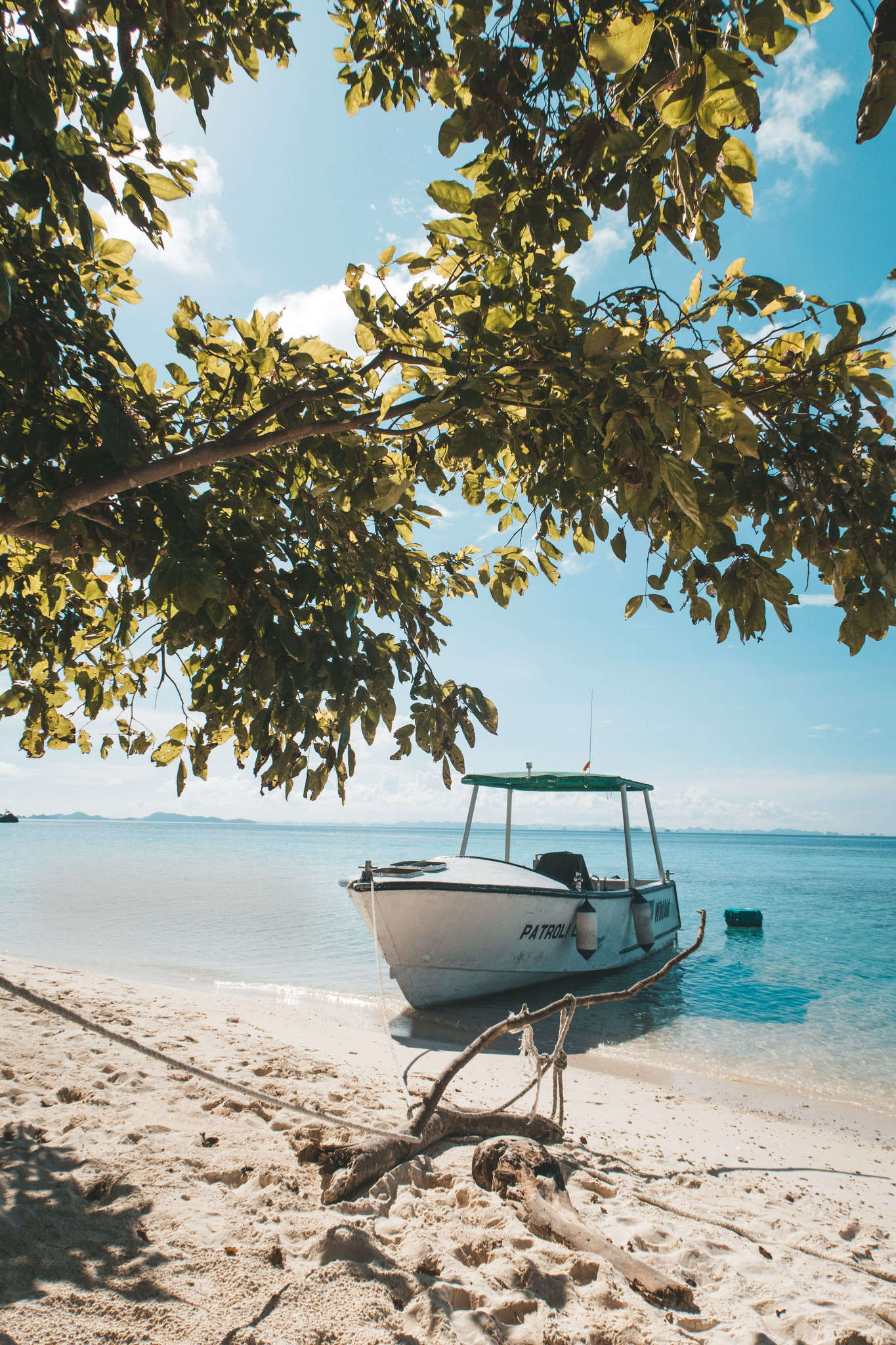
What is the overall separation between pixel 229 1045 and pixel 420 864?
4.71 metres

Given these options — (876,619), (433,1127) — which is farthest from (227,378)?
(433,1127)

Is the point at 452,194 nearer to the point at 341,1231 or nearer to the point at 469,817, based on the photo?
the point at 341,1231

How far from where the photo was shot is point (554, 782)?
13.0 m

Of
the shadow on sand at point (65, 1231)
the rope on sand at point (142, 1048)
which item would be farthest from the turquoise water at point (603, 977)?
the rope on sand at point (142, 1048)

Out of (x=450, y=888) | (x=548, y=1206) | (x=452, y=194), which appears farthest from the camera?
(x=450, y=888)

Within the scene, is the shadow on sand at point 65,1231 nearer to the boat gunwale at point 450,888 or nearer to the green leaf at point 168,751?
the green leaf at point 168,751

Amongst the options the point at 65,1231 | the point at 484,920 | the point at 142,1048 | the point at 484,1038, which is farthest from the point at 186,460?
the point at 484,920

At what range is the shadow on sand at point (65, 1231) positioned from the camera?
2240 mm

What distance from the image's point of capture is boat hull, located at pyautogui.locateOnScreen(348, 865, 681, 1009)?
9.51 m

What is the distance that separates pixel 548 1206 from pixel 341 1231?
0.98 m

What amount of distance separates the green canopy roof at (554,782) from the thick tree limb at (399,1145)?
27.7ft

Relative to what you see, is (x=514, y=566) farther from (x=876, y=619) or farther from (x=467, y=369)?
(x=876, y=619)

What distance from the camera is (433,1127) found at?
391 cm

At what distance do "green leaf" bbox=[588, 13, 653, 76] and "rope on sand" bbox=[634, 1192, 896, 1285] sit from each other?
4503mm
